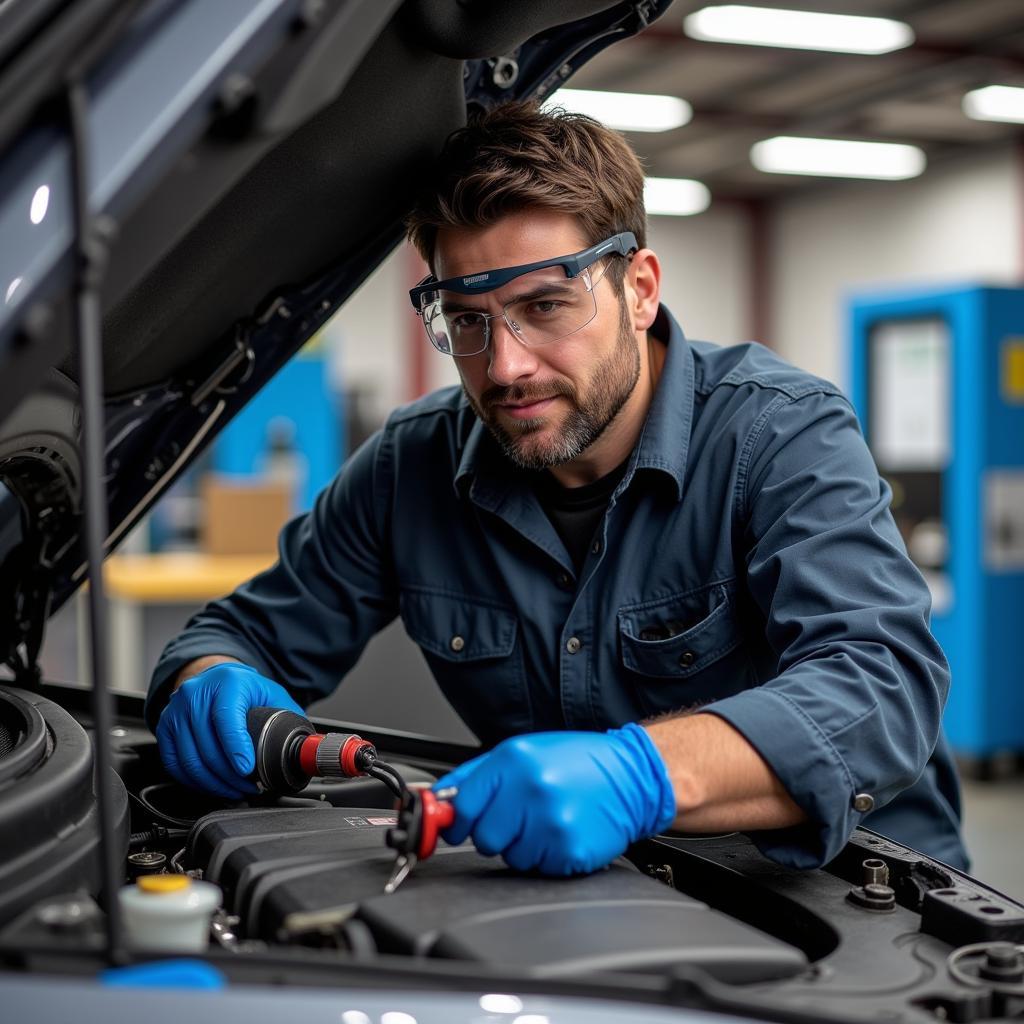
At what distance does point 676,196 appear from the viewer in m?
10.6

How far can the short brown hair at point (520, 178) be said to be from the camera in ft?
4.85

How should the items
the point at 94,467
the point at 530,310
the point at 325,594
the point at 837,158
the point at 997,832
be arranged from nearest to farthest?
the point at 94,467
the point at 530,310
the point at 325,594
the point at 997,832
the point at 837,158

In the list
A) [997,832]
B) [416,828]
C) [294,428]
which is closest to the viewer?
[416,828]

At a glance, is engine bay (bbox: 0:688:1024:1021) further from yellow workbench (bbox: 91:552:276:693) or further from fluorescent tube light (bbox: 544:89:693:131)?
fluorescent tube light (bbox: 544:89:693:131)

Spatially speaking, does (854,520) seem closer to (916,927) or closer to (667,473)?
(667,473)

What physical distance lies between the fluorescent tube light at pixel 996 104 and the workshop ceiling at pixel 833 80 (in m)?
0.08

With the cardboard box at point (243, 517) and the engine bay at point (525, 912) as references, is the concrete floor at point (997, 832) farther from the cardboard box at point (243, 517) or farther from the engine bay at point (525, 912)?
the cardboard box at point (243, 517)

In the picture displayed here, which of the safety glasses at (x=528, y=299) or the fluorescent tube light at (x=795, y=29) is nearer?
the safety glasses at (x=528, y=299)

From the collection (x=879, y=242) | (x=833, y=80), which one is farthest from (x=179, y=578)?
(x=879, y=242)

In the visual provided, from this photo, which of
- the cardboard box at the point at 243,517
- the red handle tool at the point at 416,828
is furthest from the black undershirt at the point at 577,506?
the cardboard box at the point at 243,517

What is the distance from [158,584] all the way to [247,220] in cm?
327

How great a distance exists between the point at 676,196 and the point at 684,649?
9505 mm

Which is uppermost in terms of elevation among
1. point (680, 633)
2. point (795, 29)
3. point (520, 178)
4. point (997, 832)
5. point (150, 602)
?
point (795, 29)

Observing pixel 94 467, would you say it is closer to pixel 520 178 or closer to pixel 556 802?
pixel 556 802
